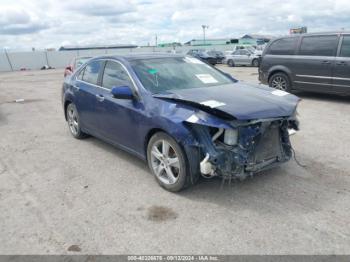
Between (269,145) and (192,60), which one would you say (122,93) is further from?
(269,145)

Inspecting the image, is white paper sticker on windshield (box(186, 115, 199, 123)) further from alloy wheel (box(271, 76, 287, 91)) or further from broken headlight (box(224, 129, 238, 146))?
alloy wheel (box(271, 76, 287, 91))

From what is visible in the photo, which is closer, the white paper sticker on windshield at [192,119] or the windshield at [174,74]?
the white paper sticker on windshield at [192,119]

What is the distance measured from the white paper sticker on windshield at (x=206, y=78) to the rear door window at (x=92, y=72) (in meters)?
1.72

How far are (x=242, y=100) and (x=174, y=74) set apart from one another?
129 cm

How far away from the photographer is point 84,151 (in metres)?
6.17

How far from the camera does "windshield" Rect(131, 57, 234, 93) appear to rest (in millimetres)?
4836

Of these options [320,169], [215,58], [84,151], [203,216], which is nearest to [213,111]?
[203,216]

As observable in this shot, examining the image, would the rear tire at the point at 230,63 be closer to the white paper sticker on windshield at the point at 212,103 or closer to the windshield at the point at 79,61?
the windshield at the point at 79,61

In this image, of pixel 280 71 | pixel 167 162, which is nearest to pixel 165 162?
pixel 167 162

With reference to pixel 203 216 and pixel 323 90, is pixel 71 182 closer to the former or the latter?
pixel 203 216

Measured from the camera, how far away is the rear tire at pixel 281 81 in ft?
35.2

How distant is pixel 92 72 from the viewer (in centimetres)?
606

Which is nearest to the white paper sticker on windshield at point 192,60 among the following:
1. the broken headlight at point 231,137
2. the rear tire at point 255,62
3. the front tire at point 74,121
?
the broken headlight at point 231,137

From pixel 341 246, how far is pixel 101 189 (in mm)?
2806
